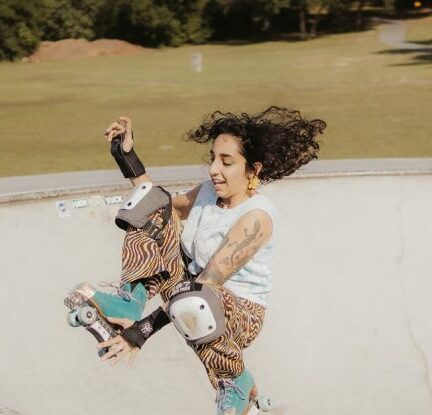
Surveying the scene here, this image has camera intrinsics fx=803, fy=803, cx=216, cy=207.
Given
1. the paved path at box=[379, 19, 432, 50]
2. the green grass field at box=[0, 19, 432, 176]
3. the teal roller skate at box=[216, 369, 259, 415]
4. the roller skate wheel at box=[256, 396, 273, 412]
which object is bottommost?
the paved path at box=[379, 19, 432, 50]

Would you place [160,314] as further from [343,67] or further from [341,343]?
[343,67]

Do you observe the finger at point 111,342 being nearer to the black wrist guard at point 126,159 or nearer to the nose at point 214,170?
the nose at point 214,170

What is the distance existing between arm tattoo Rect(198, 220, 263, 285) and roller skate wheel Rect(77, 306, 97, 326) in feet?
1.74

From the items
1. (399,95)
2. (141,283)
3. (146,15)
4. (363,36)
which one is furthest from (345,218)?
(146,15)

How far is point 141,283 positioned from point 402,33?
46.3 m

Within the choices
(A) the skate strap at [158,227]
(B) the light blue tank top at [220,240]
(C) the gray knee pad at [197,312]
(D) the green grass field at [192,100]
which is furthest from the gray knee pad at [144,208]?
(D) the green grass field at [192,100]

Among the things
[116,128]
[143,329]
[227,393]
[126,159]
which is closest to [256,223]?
[143,329]

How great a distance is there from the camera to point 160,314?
398 cm

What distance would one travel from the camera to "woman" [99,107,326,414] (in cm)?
379

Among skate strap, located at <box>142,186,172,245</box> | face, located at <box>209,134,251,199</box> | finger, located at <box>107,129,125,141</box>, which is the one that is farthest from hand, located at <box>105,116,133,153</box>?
face, located at <box>209,134,251,199</box>

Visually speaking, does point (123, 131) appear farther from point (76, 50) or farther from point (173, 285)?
point (76, 50)

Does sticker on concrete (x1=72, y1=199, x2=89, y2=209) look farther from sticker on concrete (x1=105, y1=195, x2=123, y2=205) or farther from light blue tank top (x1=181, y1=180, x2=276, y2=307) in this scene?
light blue tank top (x1=181, y1=180, x2=276, y2=307)

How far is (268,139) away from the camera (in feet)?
13.6

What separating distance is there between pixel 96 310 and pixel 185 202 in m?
1.05
